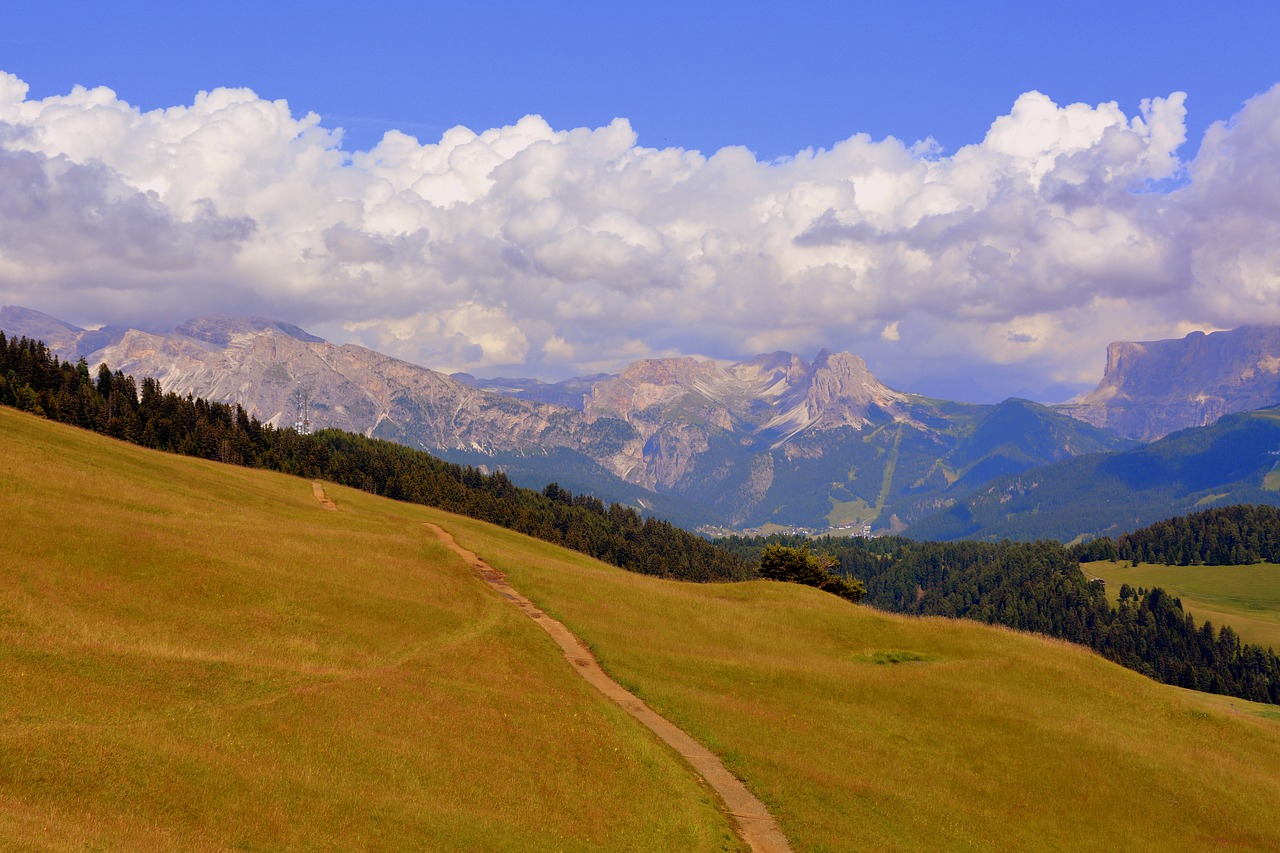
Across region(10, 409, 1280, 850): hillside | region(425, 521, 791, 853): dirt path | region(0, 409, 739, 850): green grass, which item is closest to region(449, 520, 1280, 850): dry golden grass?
region(10, 409, 1280, 850): hillside

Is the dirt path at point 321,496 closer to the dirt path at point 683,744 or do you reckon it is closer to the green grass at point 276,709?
the green grass at point 276,709

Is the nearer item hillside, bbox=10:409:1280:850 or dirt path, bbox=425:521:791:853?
hillside, bbox=10:409:1280:850

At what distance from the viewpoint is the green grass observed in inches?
960

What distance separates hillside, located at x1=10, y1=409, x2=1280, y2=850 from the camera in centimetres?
2623

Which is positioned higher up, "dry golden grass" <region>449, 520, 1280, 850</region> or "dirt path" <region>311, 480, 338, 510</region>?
"dirt path" <region>311, 480, 338, 510</region>

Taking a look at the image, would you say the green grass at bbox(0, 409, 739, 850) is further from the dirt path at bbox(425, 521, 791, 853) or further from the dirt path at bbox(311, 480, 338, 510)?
the dirt path at bbox(311, 480, 338, 510)

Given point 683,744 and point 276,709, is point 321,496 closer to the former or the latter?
point 683,744

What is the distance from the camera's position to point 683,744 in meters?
42.7

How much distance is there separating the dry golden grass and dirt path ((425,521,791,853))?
87 cm

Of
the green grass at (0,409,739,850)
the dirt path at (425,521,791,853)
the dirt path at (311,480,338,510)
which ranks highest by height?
the dirt path at (311,480,338,510)

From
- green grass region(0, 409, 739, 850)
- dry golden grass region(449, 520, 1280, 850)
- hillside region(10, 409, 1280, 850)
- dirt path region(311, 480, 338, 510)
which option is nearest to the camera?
green grass region(0, 409, 739, 850)

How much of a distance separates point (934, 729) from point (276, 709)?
118ft

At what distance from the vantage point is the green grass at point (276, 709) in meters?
24.4

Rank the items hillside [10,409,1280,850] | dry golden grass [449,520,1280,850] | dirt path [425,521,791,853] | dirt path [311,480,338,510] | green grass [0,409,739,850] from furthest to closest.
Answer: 1. dirt path [311,480,338,510]
2. dry golden grass [449,520,1280,850]
3. dirt path [425,521,791,853]
4. hillside [10,409,1280,850]
5. green grass [0,409,739,850]
